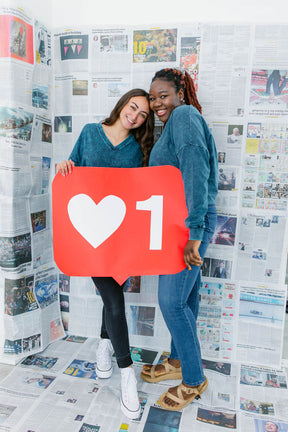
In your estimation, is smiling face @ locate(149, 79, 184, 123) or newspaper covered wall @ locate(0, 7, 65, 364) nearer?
smiling face @ locate(149, 79, 184, 123)

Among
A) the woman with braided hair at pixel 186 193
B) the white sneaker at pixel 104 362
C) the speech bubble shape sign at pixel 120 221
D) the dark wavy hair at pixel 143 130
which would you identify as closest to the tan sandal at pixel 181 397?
the woman with braided hair at pixel 186 193

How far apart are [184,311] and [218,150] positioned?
0.75 metres

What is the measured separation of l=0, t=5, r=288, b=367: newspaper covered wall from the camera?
1390mm

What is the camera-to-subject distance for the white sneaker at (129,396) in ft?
3.84

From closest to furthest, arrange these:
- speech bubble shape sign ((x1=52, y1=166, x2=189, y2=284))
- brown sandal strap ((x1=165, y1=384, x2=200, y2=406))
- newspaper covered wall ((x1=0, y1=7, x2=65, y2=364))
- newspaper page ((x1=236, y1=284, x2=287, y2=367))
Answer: speech bubble shape sign ((x1=52, y1=166, x2=189, y2=284)) → brown sandal strap ((x1=165, y1=384, x2=200, y2=406)) → newspaper covered wall ((x1=0, y1=7, x2=65, y2=364)) → newspaper page ((x1=236, y1=284, x2=287, y2=367))

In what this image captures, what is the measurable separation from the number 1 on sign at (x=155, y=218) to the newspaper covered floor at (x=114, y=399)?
2.12ft

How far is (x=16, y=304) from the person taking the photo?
1439 millimetres

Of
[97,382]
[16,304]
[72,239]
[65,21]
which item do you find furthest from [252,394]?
[65,21]

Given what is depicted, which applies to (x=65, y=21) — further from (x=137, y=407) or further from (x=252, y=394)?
(x=252, y=394)

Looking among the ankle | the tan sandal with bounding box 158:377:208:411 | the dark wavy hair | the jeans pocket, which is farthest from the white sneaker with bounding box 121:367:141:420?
the dark wavy hair

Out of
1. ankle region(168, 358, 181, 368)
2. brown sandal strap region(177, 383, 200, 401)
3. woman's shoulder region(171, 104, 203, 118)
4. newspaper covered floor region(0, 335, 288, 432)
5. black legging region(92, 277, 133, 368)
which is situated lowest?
newspaper covered floor region(0, 335, 288, 432)

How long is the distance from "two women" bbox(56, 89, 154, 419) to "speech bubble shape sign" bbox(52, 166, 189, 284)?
0.31 feet

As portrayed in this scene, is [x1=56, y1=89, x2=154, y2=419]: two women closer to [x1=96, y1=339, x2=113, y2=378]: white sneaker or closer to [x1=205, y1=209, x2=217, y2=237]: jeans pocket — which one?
[x1=96, y1=339, x2=113, y2=378]: white sneaker

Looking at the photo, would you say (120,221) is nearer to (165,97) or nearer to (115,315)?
(115,315)
